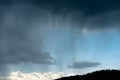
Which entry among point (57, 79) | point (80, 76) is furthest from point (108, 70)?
point (57, 79)

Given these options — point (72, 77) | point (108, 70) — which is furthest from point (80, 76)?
point (108, 70)

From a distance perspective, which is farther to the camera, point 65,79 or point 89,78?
point 65,79

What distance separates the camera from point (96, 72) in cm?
5266

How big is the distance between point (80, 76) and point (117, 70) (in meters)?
6.23

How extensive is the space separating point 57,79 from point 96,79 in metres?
10.4

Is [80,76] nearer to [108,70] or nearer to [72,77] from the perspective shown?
[72,77]

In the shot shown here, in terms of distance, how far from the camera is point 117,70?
2061 inches

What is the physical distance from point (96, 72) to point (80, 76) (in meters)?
2.92

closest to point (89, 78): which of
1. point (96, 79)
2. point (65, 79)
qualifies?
point (96, 79)

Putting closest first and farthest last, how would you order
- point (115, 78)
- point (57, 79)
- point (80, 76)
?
point (115, 78) < point (80, 76) < point (57, 79)

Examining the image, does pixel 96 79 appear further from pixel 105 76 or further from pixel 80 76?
pixel 80 76

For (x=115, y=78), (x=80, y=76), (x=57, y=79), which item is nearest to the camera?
(x=115, y=78)

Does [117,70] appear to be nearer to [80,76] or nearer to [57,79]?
[80,76]

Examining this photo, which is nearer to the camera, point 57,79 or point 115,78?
point 115,78
